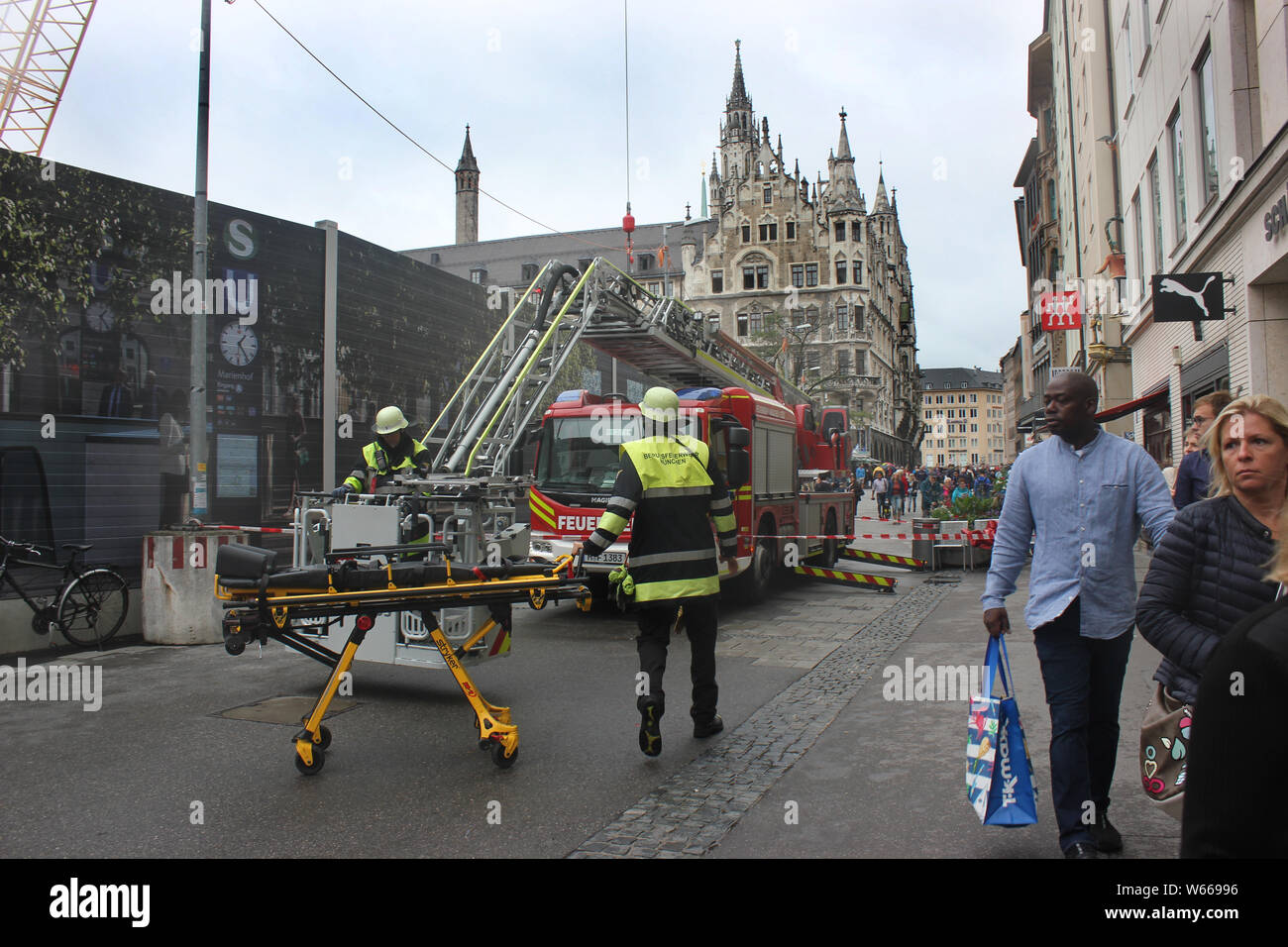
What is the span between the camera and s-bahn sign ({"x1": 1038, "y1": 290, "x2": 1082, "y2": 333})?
2067 cm

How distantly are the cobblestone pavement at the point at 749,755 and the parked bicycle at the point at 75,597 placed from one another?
6.03 meters

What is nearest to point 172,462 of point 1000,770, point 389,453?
point 389,453

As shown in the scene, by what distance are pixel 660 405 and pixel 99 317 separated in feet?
25.4

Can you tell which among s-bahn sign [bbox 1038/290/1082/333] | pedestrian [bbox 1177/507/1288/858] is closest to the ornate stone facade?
s-bahn sign [bbox 1038/290/1082/333]

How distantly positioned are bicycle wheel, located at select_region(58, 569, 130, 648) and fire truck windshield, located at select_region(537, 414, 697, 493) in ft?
14.9

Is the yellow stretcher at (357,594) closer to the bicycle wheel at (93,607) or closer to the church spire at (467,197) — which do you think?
the bicycle wheel at (93,607)

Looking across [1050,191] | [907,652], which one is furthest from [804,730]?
[1050,191]

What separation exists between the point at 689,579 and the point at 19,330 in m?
7.99

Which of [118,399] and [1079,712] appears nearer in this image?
[1079,712]

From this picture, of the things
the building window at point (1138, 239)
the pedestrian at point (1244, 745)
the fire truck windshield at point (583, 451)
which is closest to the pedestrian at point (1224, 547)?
the pedestrian at point (1244, 745)

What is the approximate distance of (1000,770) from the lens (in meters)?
3.56

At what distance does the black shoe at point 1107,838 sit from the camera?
12.0 feet

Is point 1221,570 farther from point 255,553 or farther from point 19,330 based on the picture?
point 19,330

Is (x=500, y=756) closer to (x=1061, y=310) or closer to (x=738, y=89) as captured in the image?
(x=1061, y=310)
